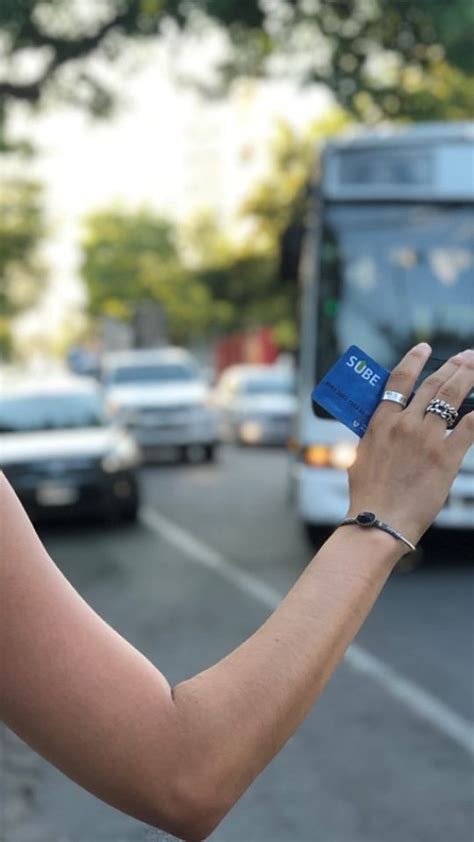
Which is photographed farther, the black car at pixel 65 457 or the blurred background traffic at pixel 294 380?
the black car at pixel 65 457

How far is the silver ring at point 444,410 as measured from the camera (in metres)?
1.48

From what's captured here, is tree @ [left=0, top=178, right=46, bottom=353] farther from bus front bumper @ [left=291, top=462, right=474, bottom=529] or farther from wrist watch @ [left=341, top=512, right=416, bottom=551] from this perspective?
wrist watch @ [left=341, top=512, right=416, bottom=551]

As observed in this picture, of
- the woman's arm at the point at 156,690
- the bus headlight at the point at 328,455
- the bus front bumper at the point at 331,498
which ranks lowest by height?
the bus front bumper at the point at 331,498

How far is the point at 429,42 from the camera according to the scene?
14.2 m

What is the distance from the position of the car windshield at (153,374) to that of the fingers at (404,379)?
22.5 meters

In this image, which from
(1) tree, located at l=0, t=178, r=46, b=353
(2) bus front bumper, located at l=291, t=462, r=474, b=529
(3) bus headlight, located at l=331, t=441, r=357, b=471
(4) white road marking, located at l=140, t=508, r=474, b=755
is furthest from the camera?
(1) tree, located at l=0, t=178, r=46, b=353

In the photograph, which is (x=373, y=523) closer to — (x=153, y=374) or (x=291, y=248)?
(x=291, y=248)

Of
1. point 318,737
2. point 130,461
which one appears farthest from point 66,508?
point 318,737

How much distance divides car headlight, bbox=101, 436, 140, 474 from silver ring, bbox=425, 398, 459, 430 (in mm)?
12601

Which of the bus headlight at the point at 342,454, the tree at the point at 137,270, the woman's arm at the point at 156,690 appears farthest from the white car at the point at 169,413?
the tree at the point at 137,270

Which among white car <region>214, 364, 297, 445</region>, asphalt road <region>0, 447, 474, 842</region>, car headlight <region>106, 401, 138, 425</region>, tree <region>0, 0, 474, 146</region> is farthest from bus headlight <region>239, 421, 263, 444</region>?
asphalt road <region>0, 447, 474, 842</region>

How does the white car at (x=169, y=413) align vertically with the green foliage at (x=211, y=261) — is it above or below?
above

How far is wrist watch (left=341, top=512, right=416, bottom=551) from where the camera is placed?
1470 millimetres

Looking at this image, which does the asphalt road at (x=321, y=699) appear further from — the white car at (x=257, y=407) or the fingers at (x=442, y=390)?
the white car at (x=257, y=407)
